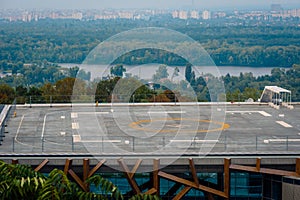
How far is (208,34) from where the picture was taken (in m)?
114

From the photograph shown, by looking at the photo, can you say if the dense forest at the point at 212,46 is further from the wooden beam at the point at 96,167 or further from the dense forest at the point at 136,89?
the wooden beam at the point at 96,167

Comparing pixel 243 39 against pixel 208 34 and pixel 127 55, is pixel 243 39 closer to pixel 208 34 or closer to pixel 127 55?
pixel 208 34

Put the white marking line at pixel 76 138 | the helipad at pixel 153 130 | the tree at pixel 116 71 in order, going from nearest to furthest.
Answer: the helipad at pixel 153 130 → the white marking line at pixel 76 138 → the tree at pixel 116 71

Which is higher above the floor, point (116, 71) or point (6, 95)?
point (116, 71)

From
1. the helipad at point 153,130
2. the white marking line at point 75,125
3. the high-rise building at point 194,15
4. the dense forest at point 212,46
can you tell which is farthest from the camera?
the high-rise building at point 194,15

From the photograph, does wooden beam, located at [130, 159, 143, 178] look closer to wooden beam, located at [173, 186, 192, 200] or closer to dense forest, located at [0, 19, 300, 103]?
wooden beam, located at [173, 186, 192, 200]

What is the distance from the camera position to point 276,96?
27.3 meters

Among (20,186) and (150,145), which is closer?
(20,186)

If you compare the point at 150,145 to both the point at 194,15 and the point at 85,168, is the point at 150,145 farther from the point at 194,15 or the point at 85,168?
the point at 194,15

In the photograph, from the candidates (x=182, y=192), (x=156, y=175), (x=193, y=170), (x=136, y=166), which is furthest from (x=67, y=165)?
Result: (x=193, y=170)

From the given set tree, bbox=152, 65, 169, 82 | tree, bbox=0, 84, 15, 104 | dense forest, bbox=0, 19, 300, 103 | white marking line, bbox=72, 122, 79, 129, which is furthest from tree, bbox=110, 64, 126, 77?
white marking line, bbox=72, 122, 79, 129

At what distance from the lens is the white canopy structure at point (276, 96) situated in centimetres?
2664

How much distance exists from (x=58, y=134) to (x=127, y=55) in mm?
42165

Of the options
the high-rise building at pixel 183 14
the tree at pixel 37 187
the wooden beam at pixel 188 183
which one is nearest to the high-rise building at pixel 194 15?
the high-rise building at pixel 183 14
